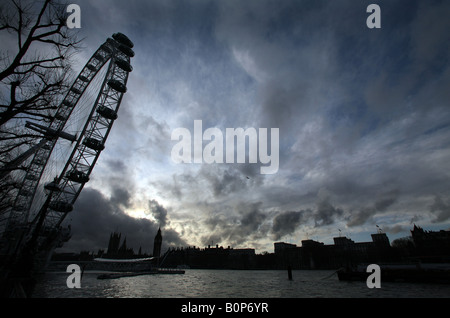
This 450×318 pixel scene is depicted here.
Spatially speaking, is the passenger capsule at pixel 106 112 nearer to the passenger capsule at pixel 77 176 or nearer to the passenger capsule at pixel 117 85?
the passenger capsule at pixel 117 85

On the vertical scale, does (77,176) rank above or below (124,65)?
below

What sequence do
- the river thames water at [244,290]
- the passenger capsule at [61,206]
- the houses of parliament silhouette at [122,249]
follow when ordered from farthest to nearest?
the houses of parliament silhouette at [122,249] < the passenger capsule at [61,206] < the river thames water at [244,290]

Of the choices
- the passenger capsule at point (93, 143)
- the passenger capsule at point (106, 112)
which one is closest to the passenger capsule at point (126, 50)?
the passenger capsule at point (106, 112)

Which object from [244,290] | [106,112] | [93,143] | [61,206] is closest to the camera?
[244,290]

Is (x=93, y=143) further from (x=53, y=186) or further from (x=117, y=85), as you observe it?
(x=53, y=186)

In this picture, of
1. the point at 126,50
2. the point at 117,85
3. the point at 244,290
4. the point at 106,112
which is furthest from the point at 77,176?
the point at 244,290

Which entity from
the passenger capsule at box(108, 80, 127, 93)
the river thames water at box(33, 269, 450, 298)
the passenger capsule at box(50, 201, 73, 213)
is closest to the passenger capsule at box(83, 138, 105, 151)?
the passenger capsule at box(108, 80, 127, 93)

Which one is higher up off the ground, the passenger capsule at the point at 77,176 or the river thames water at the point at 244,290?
the passenger capsule at the point at 77,176

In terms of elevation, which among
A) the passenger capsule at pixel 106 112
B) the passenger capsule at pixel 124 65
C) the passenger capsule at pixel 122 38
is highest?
the passenger capsule at pixel 122 38

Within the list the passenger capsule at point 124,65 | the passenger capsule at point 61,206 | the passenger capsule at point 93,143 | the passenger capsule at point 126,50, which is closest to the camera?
the passenger capsule at point 93,143
